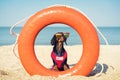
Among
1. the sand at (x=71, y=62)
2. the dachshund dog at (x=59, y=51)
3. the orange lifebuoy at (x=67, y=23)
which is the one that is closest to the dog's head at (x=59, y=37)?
the dachshund dog at (x=59, y=51)

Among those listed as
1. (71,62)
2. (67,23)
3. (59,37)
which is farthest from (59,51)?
(71,62)

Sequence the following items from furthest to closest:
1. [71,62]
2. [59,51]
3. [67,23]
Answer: [71,62], [59,51], [67,23]

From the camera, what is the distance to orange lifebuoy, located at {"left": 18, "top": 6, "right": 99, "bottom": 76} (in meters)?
6.61

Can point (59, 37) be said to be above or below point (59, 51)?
above

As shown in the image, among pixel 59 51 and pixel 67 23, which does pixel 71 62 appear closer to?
pixel 59 51

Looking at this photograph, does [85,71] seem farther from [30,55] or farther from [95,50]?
[30,55]

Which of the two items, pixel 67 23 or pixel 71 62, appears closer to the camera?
pixel 67 23

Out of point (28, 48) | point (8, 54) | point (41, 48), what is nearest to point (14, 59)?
point (8, 54)

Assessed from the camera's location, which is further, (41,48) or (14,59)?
(41,48)

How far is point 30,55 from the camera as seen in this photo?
22.0 ft

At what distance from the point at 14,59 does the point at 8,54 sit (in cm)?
81

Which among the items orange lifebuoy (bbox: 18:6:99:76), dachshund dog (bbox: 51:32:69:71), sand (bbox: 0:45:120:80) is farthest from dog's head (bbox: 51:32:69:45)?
sand (bbox: 0:45:120:80)

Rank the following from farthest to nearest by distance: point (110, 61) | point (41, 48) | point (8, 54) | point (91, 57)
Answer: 1. point (41, 48)
2. point (8, 54)
3. point (110, 61)
4. point (91, 57)

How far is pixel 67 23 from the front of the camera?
6.73 metres
